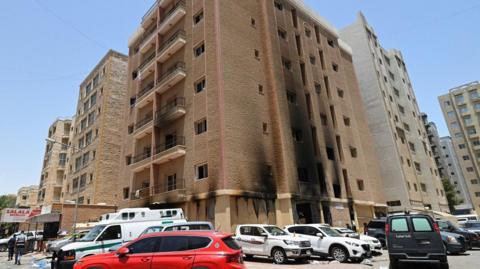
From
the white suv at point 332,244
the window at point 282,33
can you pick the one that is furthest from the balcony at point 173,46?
the white suv at point 332,244

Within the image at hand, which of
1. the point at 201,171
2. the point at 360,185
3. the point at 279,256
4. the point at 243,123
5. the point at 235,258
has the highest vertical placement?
the point at 243,123

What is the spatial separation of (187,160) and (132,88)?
1792 cm

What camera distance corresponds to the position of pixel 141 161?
3153cm

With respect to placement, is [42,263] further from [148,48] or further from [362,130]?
[362,130]

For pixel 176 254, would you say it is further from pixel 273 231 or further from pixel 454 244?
pixel 454 244

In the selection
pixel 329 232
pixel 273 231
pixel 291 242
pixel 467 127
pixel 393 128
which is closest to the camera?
pixel 291 242

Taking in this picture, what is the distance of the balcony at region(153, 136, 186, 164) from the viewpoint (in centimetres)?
2656

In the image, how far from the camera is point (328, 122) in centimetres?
3494

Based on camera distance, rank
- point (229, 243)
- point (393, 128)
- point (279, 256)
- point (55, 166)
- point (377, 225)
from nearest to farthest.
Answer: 1. point (229, 243)
2. point (279, 256)
3. point (377, 225)
4. point (393, 128)
5. point (55, 166)

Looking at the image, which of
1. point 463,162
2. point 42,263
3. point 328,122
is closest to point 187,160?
point 42,263

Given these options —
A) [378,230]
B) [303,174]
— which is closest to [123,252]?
[378,230]

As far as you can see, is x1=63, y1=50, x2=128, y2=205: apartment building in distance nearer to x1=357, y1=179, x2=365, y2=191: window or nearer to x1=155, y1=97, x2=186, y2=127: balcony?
x1=155, y1=97, x2=186, y2=127: balcony

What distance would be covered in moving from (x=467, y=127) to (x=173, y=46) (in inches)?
3196

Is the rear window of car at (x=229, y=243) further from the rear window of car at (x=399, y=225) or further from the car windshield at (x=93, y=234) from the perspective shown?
the car windshield at (x=93, y=234)
